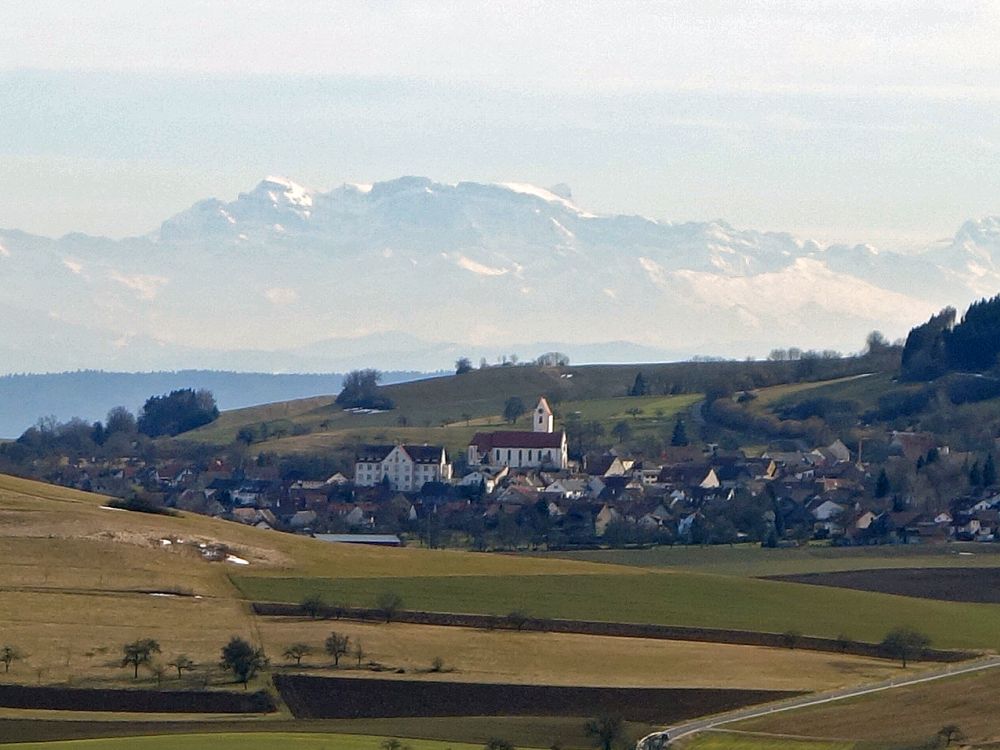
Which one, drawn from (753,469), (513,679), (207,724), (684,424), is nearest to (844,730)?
(513,679)

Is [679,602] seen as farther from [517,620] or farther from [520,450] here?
[520,450]

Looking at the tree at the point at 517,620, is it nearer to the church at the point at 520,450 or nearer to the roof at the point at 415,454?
the roof at the point at 415,454

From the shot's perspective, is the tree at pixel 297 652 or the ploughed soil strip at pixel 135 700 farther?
the tree at pixel 297 652

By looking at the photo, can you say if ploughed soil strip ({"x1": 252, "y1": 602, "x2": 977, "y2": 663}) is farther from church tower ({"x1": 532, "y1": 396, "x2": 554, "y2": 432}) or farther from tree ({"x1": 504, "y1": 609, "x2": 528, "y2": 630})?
church tower ({"x1": 532, "y1": 396, "x2": 554, "y2": 432})

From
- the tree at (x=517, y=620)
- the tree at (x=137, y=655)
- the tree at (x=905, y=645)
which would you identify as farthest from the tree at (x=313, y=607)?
the tree at (x=905, y=645)

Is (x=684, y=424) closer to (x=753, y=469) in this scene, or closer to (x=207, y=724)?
(x=753, y=469)

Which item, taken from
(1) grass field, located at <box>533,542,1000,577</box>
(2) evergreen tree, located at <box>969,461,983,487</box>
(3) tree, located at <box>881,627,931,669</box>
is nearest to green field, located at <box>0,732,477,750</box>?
(3) tree, located at <box>881,627,931,669</box>
